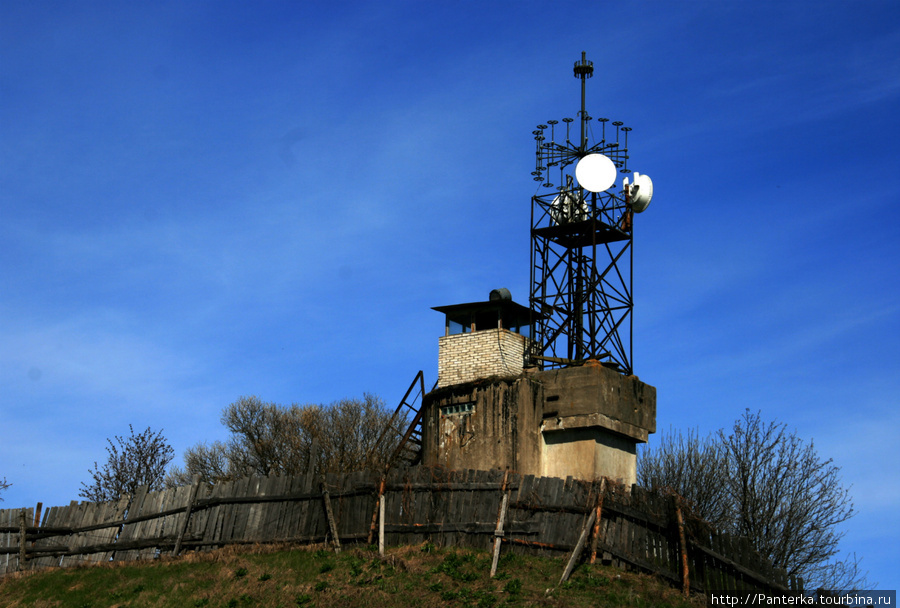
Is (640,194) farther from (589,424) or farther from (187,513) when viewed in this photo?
(187,513)

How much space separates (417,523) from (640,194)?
40.9ft

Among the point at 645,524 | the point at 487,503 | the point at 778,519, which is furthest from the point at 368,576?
the point at 778,519

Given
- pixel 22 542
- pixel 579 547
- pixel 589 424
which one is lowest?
pixel 22 542

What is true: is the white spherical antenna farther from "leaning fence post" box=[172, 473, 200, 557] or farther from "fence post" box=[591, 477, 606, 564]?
"leaning fence post" box=[172, 473, 200, 557]

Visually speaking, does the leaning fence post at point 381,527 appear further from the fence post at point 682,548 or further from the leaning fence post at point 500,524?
the fence post at point 682,548

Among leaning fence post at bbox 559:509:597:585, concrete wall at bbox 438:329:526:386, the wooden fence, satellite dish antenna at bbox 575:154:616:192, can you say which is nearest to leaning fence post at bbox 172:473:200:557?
the wooden fence

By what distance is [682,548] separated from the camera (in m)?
19.0

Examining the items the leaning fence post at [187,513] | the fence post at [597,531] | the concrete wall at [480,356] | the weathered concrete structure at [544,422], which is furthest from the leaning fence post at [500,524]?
the leaning fence post at [187,513]

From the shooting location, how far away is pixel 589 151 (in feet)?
96.1

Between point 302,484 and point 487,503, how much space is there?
14.3 feet

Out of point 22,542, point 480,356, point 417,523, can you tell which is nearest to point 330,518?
point 417,523

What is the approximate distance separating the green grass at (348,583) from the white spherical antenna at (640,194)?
12.3m

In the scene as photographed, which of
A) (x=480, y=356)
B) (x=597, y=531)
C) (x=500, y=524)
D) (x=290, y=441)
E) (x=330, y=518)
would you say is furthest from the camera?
(x=290, y=441)

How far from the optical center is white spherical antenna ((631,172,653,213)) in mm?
28438
